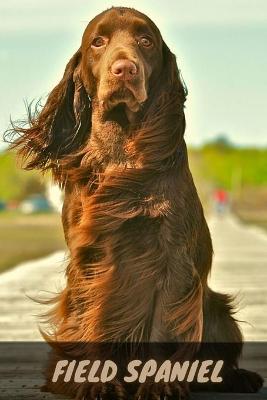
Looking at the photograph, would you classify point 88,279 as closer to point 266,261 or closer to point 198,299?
point 198,299

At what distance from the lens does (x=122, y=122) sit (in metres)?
4.65

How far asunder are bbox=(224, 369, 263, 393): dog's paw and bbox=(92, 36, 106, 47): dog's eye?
5.37 ft

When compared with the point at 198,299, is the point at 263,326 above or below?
below

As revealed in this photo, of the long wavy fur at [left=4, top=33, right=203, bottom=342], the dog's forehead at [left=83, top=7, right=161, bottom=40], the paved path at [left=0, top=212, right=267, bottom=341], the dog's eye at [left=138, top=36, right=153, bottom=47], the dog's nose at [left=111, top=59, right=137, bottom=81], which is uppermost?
the dog's forehead at [left=83, top=7, right=161, bottom=40]

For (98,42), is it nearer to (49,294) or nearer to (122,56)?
(122,56)

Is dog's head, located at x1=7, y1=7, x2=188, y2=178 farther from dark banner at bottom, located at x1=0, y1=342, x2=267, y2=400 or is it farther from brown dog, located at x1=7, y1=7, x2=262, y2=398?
dark banner at bottom, located at x1=0, y1=342, x2=267, y2=400

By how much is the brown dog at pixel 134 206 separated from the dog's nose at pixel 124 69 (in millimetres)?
40

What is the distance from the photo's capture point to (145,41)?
15.0 feet

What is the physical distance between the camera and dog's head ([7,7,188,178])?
4.44m

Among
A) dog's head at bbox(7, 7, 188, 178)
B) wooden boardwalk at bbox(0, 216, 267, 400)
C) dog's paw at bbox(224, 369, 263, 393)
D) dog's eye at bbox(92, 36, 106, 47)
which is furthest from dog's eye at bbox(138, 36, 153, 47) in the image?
dog's paw at bbox(224, 369, 263, 393)

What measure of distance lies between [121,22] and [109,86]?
0.90 feet

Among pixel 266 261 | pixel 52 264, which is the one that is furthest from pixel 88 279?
pixel 266 261

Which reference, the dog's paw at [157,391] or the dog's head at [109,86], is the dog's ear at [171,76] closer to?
the dog's head at [109,86]

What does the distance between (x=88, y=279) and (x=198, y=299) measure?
460mm
